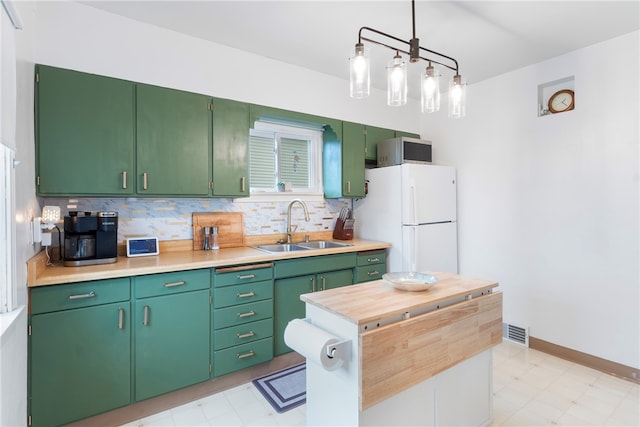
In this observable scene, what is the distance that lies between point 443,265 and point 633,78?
7.04 ft

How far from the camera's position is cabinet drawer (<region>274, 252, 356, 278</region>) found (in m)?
2.63

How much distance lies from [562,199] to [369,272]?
1818 mm

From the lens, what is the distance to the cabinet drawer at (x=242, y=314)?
231cm

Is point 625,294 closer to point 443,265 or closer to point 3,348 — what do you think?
point 443,265

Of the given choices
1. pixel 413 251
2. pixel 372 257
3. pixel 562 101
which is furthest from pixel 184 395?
pixel 562 101

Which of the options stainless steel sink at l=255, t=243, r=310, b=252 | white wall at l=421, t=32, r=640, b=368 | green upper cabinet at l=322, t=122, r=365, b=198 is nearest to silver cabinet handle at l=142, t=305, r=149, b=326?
stainless steel sink at l=255, t=243, r=310, b=252

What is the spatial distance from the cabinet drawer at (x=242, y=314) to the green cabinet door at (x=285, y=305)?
108 millimetres

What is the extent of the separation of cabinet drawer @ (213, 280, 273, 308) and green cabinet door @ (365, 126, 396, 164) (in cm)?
186

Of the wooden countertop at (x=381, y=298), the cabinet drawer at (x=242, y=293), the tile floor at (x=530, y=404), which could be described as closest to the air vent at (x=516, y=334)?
the tile floor at (x=530, y=404)

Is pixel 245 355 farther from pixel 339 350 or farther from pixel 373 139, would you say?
pixel 373 139

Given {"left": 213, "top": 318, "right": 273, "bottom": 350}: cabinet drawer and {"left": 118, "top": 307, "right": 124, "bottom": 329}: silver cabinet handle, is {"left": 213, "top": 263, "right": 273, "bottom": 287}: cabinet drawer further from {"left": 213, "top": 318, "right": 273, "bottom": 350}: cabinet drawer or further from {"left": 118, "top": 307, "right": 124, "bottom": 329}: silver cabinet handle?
{"left": 118, "top": 307, "right": 124, "bottom": 329}: silver cabinet handle

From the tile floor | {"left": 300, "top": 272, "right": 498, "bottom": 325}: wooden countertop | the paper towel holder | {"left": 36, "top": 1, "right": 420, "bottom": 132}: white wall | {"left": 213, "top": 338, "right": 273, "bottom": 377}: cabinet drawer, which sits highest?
{"left": 36, "top": 1, "right": 420, "bottom": 132}: white wall

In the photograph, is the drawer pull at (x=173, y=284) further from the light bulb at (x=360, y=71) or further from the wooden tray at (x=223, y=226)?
the light bulb at (x=360, y=71)

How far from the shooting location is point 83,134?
2.12m
